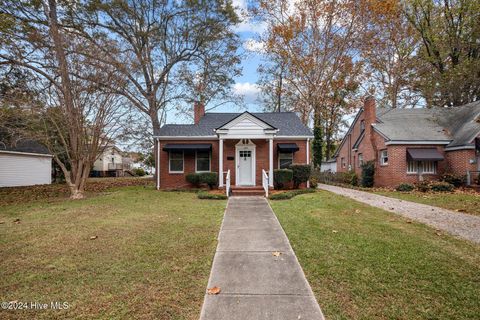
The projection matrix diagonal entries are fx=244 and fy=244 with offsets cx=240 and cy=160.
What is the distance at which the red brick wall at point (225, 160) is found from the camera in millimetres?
15078

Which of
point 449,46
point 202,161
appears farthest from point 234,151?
point 449,46

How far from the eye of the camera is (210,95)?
2219cm

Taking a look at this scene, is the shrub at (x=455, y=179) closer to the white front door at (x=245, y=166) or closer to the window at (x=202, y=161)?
the white front door at (x=245, y=166)

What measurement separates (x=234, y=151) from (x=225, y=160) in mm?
788

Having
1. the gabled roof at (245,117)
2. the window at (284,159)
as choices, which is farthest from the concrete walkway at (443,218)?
the gabled roof at (245,117)

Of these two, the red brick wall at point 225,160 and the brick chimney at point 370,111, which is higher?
the brick chimney at point 370,111

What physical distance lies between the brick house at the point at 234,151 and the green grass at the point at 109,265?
7712 millimetres

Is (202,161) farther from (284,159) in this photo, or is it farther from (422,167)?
(422,167)

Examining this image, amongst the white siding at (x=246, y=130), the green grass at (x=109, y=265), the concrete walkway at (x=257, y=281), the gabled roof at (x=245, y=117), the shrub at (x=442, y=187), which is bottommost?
the concrete walkway at (x=257, y=281)

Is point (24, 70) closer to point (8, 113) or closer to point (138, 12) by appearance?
point (8, 113)

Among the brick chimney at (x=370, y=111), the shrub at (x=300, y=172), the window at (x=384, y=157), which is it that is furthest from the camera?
the brick chimney at (x=370, y=111)

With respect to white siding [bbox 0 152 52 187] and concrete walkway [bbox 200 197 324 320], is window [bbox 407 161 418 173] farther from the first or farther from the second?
white siding [bbox 0 152 52 187]

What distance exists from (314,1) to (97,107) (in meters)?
18.7

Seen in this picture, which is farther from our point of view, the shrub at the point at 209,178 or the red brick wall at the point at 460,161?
the red brick wall at the point at 460,161
